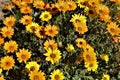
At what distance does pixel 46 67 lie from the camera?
4.98 meters

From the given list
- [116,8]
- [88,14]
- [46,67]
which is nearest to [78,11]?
[88,14]

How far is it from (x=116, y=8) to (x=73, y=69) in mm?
1714

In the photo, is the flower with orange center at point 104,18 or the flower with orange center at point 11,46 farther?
the flower with orange center at point 104,18

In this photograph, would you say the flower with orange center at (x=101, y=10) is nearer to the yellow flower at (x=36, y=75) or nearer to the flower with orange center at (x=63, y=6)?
the flower with orange center at (x=63, y=6)

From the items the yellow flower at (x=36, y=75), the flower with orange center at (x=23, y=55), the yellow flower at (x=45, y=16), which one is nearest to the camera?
the yellow flower at (x=36, y=75)

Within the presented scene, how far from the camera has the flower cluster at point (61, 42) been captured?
4879mm

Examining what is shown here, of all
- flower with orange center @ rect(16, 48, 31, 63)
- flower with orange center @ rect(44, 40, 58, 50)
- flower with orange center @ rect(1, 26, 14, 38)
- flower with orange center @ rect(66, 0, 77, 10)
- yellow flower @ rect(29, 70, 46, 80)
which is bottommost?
yellow flower @ rect(29, 70, 46, 80)

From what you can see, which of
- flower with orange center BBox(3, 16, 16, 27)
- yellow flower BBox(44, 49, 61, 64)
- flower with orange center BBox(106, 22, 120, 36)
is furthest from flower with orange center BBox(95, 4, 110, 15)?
flower with orange center BBox(3, 16, 16, 27)

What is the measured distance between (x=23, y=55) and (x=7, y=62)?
226 millimetres

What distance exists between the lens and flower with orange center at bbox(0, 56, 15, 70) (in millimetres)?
4840

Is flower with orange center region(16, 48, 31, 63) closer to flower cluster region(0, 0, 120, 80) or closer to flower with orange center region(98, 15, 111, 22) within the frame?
flower cluster region(0, 0, 120, 80)

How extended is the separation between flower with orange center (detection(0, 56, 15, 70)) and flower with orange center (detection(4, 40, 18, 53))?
0.11 metres

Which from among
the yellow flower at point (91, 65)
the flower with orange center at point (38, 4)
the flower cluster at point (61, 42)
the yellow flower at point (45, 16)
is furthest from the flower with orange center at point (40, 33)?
the yellow flower at point (91, 65)

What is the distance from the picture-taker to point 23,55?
4.92 m
